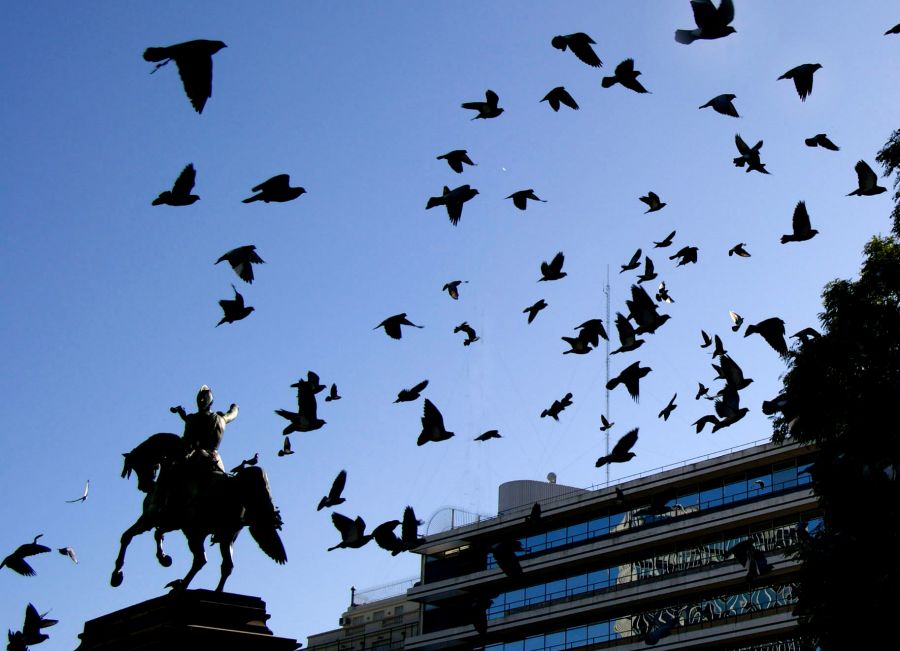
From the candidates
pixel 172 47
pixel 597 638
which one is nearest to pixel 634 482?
pixel 597 638

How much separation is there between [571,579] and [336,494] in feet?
147

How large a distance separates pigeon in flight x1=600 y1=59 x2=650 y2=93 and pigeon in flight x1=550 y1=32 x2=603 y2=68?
35 cm

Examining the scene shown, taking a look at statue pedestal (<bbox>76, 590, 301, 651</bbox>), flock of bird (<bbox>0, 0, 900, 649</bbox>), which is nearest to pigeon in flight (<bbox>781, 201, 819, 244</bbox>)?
flock of bird (<bbox>0, 0, 900, 649</bbox>)

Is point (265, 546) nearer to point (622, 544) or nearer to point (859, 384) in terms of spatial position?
point (859, 384)

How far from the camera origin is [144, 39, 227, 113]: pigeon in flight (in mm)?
11523

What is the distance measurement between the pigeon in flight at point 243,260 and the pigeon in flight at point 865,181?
23.3 ft

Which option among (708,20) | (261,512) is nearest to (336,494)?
(261,512)

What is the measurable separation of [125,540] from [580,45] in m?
8.62

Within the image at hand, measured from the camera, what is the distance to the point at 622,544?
56.5 meters

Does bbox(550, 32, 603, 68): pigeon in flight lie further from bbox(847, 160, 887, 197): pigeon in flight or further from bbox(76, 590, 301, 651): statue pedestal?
bbox(76, 590, 301, 651): statue pedestal

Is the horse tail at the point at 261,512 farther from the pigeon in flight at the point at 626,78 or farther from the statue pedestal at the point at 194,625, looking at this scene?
the pigeon in flight at the point at 626,78

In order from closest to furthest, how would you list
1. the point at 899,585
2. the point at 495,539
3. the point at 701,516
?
the point at 899,585 < the point at 701,516 < the point at 495,539

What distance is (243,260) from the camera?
15.0 m

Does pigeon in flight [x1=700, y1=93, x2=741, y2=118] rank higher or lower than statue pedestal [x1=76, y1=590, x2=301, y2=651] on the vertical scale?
higher
